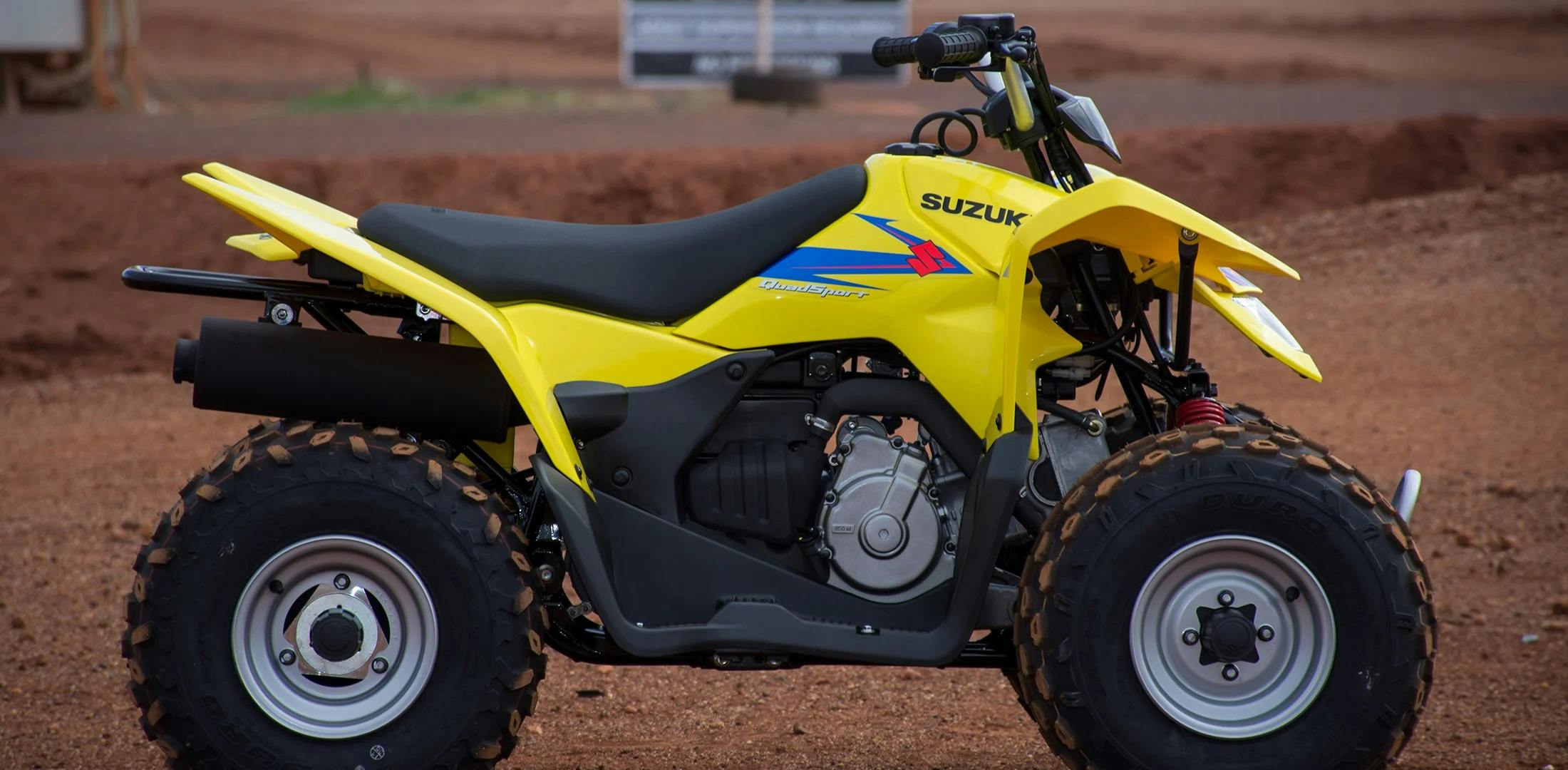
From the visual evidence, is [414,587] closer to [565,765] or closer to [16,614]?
[565,765]

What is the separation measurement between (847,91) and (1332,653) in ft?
64.3

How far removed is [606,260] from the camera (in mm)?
3846

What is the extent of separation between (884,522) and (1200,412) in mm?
908

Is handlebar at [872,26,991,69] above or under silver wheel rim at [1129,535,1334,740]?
above

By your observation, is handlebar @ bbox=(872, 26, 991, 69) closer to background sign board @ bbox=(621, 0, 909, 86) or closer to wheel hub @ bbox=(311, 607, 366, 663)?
wheel hub @ bbox=(311, 607, 366, 663)

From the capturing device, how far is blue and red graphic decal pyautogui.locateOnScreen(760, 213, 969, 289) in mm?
3803

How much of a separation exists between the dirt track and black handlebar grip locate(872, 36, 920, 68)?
2075 mm

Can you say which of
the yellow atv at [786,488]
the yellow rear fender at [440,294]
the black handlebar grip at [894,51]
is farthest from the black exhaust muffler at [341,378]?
the black handlebar grip at [894,51]

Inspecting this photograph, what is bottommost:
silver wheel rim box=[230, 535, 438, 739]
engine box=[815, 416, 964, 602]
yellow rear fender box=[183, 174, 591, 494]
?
silver wheel rim box=[230, 535, 438, 739]

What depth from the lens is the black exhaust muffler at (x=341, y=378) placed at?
384 centimetres

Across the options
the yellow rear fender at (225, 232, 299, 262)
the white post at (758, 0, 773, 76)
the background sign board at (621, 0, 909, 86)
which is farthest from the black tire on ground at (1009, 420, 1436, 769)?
the white post at (758, 0, 773, 76)

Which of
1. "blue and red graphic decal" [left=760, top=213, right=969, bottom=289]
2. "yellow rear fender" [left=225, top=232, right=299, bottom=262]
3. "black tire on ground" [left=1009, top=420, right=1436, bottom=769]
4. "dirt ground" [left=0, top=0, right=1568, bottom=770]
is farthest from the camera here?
"dirt ground" [left=0, top=0, right=1568, bottom=770]

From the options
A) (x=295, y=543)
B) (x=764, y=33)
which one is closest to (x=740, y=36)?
(x=764, y=33)

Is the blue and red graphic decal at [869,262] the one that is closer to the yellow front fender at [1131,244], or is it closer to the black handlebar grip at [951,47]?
the yellow front fender at [1131,244]
